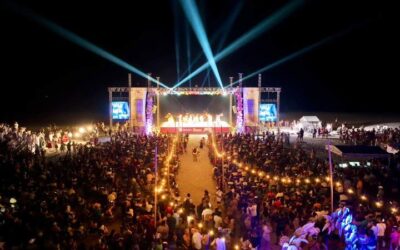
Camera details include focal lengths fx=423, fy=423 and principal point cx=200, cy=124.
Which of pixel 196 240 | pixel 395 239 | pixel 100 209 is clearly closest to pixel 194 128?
pixel 100 209

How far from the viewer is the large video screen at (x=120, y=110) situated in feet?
107

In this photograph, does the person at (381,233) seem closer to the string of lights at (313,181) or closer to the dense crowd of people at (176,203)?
the dense crowd of people at (176,203)

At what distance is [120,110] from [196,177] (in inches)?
608

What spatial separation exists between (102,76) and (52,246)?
48.1m

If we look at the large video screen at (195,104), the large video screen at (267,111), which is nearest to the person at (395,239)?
the large video screen at (267,111)

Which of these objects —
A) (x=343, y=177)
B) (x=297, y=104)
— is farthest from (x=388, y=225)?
(x=297, y=104)

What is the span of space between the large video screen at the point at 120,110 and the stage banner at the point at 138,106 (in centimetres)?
49

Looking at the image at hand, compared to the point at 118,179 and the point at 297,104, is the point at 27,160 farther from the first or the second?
the point at 297,104

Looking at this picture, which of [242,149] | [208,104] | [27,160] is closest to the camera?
[27,160]

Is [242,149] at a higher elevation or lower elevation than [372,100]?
lower

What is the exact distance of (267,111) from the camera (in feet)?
110

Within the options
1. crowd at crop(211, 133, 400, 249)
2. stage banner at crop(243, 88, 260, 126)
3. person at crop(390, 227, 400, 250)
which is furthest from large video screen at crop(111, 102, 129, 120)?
person at crop(390, 227, 400, 250)

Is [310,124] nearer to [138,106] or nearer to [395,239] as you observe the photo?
[138,106]

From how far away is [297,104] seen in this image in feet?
183
